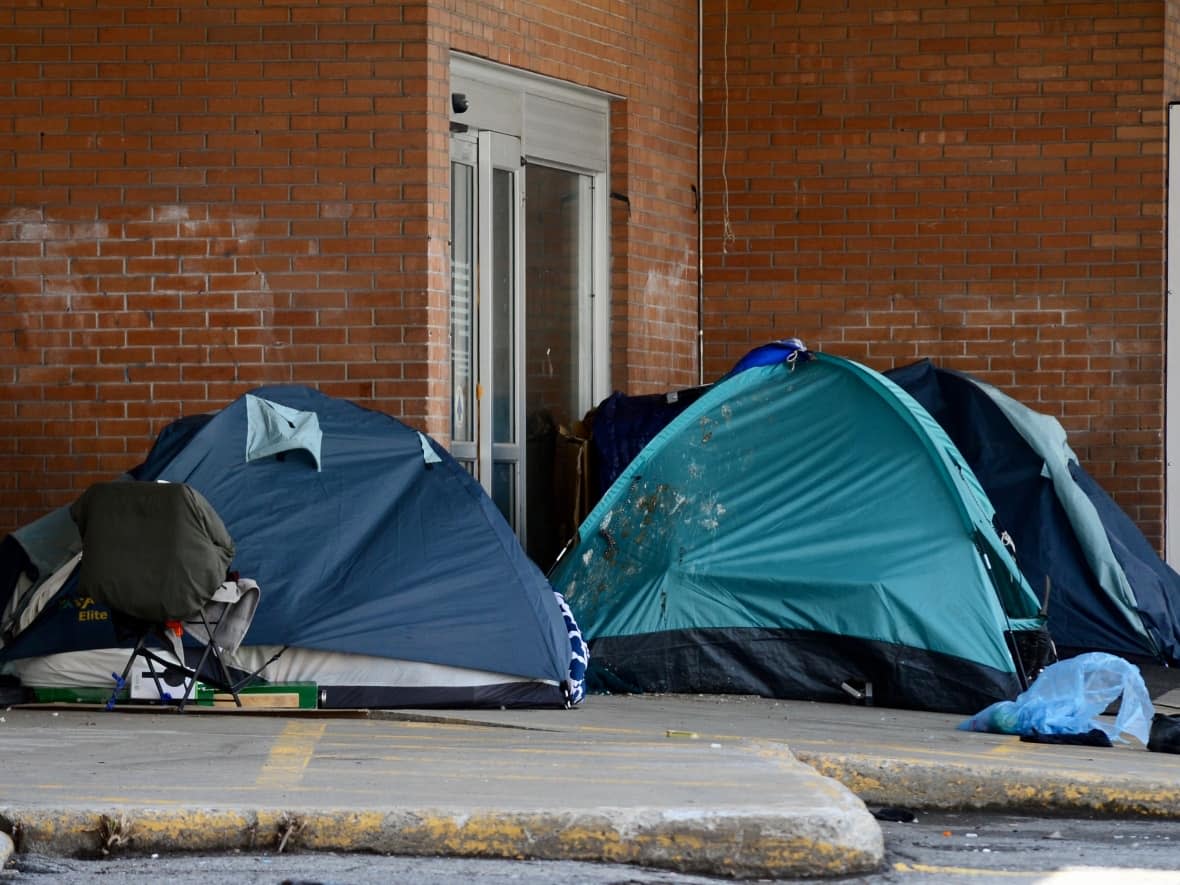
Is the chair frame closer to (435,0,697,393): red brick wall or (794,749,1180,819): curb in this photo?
(794,749,1180,819): curb

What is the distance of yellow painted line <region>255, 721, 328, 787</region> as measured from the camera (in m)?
5.42

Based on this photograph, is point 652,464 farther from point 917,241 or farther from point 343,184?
point 917,241

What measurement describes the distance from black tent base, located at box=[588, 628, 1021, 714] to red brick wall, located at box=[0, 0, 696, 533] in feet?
5.05

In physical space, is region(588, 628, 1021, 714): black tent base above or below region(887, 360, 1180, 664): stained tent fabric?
below

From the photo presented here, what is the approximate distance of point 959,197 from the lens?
35.5ft

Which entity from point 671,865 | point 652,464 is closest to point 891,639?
point 652,464

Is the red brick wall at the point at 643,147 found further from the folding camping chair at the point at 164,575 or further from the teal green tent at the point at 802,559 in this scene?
the folding camping chair at the point at 164,575

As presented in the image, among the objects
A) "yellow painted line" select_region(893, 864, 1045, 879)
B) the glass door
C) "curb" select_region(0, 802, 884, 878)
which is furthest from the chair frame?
"yellow painted line" select_region(893, 864, 1045, 879)

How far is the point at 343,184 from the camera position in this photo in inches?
347

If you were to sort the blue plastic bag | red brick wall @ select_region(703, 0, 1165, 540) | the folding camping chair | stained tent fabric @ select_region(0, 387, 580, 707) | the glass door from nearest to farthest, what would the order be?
the folding camping chair < the blue plastic bag < stained tent fabric @ select_region(0, 387, 580, 707) < the glass door < red brick wall @ select_region(703, 0, 1165, 540)

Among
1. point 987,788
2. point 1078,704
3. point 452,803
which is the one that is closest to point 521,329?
point 1078,704

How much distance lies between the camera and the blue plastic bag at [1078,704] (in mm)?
6918

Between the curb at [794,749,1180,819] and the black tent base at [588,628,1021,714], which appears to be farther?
the black tent base at [588,628,1021,714]

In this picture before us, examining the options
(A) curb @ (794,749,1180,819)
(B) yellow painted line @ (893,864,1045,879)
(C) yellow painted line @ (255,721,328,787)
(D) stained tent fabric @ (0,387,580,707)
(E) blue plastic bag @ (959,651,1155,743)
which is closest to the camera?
(B) yellow painted line @ (893,864,1045,879)
